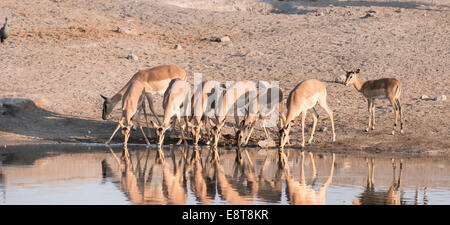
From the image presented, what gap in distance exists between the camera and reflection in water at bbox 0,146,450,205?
10273mm

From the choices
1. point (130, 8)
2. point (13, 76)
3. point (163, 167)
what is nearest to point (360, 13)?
point (130, 8)

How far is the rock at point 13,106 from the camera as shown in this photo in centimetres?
1850

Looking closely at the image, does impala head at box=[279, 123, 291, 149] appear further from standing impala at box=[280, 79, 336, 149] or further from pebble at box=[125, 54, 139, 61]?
pebble at box=[125, 54, 139, 61]

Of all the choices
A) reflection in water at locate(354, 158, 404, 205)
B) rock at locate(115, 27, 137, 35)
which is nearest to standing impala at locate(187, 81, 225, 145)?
reflection in water at locate(354, 158, 404, 205)

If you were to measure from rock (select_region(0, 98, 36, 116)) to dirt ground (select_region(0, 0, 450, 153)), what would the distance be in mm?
57

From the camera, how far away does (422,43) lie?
84.3 feet

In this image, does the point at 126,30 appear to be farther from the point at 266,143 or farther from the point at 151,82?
the point at 266,143

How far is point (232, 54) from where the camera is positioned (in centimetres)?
2536

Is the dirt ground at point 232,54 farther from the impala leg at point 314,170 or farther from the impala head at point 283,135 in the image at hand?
the impala leg at point 314,170

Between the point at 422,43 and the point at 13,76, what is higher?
the point at 422,43
